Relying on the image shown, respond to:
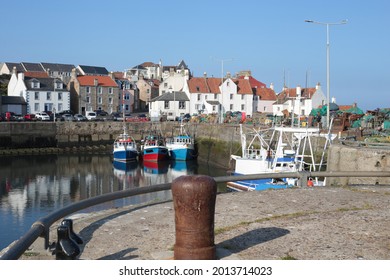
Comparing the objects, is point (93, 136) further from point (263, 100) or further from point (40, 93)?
point (263, 100)

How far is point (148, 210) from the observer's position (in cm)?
909

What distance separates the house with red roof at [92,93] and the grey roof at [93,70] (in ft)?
74.8

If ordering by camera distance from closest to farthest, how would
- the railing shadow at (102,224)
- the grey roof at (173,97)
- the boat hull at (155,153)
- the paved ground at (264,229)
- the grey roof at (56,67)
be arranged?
the railing shadow at (102,224) → the paved ground at (264,229) → the boat hull at (155,153) → the grey roof at (173,97) → the grey roof at (56,67)

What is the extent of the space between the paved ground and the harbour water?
9.80m

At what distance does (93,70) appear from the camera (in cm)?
10400

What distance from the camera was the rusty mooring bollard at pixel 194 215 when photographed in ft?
18.1

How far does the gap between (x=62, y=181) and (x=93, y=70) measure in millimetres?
72345

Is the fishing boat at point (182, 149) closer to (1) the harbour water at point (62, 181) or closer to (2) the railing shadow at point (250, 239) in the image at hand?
(1) the harbour water at point (62, 181)

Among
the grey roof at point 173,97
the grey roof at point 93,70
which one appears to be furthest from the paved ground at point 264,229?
the grey roof at point 93,70

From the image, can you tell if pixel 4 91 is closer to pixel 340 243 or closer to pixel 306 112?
pixel 306 112

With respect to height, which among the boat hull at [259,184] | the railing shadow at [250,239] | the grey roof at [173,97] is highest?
the grey roof at [173,97]

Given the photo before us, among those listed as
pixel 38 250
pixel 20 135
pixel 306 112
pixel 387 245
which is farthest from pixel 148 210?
pixel 306 112

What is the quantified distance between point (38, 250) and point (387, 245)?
438 cm

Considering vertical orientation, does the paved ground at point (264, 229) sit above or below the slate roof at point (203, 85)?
below
